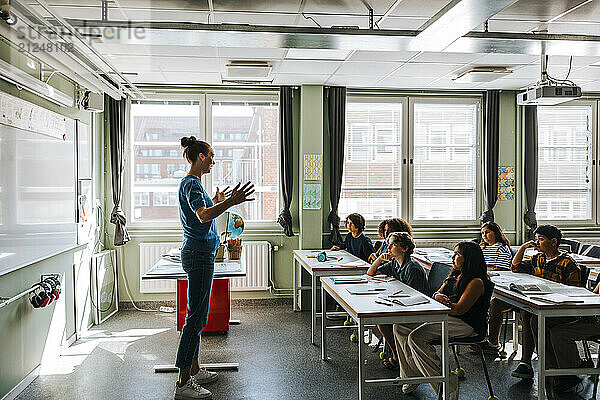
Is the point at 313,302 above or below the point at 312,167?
below

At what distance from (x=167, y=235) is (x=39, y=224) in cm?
261

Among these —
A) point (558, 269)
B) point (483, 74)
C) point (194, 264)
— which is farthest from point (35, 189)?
point (483, 74)

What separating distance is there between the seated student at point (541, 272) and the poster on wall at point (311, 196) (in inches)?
105

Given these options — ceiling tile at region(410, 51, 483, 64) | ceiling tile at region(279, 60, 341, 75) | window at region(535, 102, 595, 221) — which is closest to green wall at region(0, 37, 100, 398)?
ceiling tile at region(279, 60, 341, 75)

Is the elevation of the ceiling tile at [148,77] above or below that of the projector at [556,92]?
above

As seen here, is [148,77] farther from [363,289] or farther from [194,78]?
[363,289]

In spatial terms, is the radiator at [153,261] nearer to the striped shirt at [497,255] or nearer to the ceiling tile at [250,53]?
the ceiling tile at [250,53]

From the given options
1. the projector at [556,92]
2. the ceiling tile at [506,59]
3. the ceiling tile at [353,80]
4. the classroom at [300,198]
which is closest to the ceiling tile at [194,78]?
the classroom at [300,198]

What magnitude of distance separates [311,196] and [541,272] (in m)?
3.05

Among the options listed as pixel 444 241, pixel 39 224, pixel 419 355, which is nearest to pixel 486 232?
pixel 444 241

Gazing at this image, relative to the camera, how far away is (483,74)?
20.6 ft

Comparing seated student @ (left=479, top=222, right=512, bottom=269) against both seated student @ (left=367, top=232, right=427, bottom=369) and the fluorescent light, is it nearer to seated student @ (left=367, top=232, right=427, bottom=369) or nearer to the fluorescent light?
seated student @ (left=367, top=232, right=427, bottom=369)

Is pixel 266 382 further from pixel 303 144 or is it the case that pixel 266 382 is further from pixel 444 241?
pixel 444 241

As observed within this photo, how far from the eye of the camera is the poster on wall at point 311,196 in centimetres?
720
